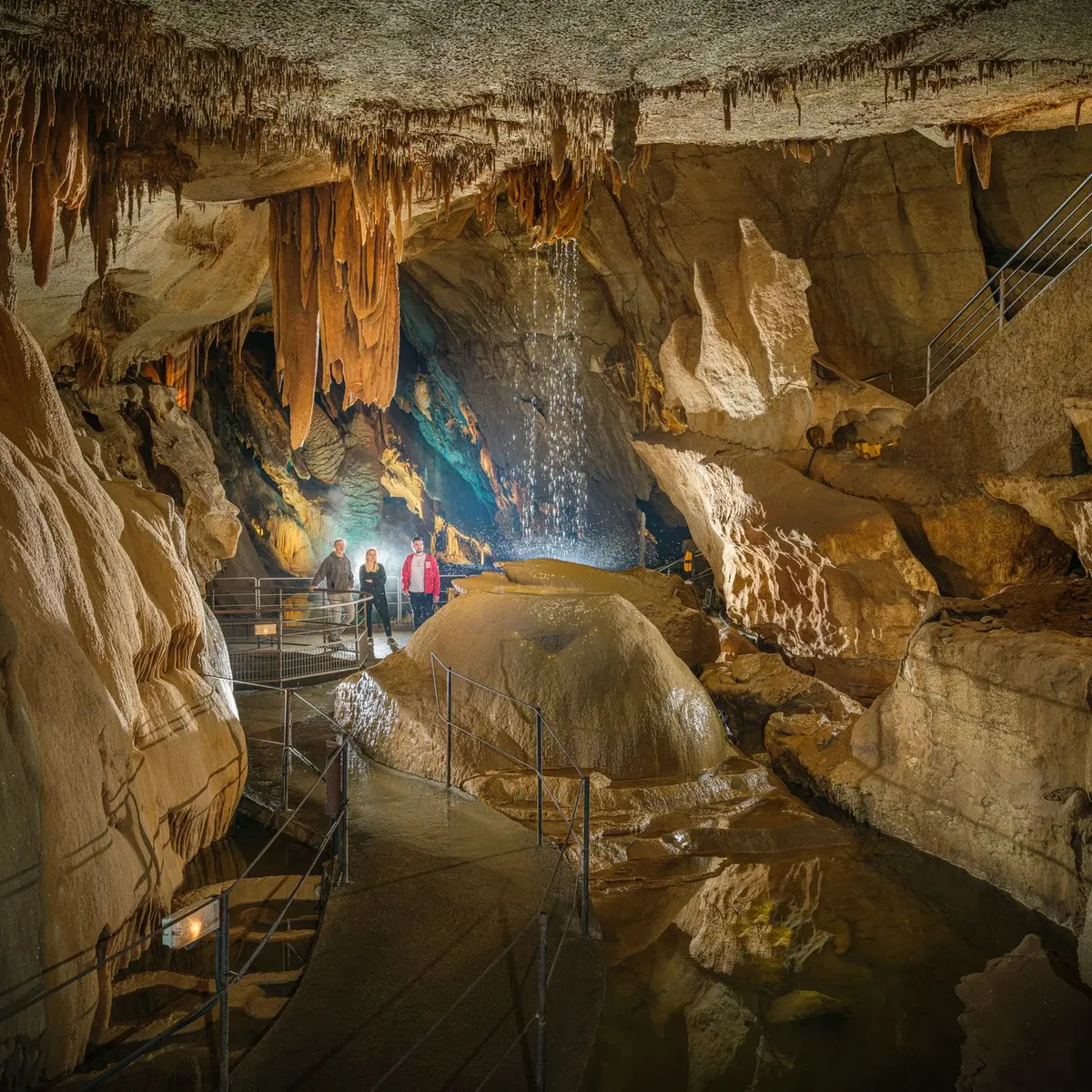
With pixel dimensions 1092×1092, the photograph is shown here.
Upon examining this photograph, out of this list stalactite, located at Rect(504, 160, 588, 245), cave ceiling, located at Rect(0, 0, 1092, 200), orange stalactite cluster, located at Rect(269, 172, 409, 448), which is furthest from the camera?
orange stalactite cluster, located at Rect(269, 172, 409, 448)

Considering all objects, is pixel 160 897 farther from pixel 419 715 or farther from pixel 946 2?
pixel 946 2

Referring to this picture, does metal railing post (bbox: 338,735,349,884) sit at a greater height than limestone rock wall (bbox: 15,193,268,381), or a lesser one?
lesser

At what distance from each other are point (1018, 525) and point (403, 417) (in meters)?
17.0

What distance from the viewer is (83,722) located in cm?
371

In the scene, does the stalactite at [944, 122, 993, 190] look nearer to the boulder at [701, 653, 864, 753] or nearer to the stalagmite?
the stalagmite

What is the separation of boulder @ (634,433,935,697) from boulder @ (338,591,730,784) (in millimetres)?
3613

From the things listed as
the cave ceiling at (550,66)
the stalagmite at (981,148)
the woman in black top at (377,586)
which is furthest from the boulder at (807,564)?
the woman in black top at (377,586)

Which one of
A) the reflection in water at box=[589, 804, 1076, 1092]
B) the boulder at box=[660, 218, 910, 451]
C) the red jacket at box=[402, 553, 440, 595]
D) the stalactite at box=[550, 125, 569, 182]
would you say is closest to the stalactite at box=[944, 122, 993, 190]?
the stalactite at box=[550, 125, 569, 182]

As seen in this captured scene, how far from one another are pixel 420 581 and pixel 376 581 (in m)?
0.81

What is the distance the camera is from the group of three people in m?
12.6

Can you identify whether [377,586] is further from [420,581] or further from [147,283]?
[147,283]

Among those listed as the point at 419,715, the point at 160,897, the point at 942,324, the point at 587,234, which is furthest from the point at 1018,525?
the point at 160,897

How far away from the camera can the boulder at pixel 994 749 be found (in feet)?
18.3

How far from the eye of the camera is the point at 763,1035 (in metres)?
4.55
